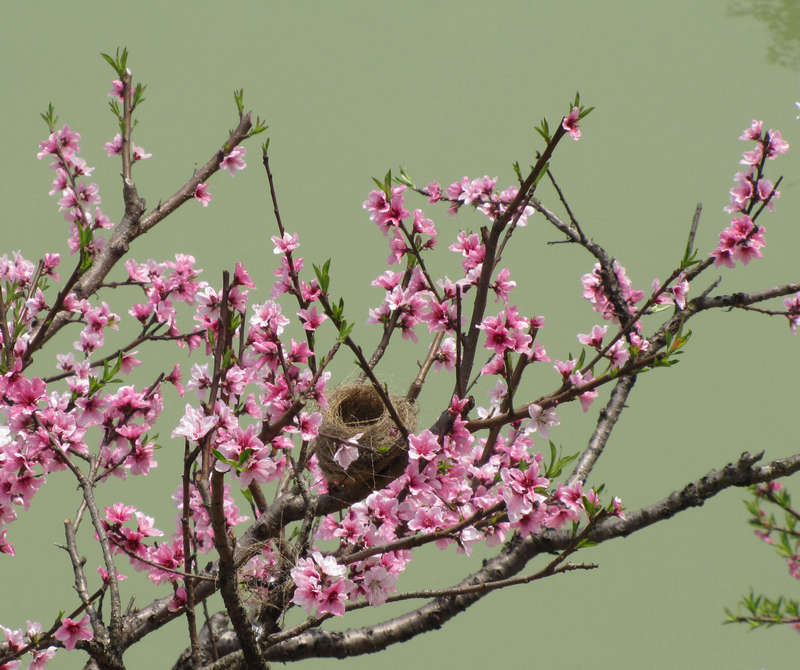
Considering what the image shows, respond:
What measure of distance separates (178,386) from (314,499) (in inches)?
34.8

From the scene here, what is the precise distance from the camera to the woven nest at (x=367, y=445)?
210 centimetres

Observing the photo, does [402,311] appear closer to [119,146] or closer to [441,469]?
[441,469]

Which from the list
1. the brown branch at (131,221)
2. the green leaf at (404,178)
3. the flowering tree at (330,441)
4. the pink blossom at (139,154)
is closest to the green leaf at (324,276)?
the flowering tree at (330,441)

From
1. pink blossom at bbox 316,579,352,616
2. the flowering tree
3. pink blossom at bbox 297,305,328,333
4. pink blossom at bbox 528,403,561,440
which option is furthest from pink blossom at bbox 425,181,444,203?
pink blossom at bbox 316,579,352,616

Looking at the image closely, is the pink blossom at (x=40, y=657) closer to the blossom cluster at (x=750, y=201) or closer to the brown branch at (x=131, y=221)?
the brown branch at (x=131, y=221)

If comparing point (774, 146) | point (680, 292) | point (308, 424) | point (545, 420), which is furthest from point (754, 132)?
point (308, 424)

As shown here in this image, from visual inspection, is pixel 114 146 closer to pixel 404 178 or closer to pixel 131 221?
pixel 131 221

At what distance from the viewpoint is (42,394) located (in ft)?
6.57

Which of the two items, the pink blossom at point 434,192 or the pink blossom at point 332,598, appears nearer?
the pink blossom at point 332,598

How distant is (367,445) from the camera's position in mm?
2135

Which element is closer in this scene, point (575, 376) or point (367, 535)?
point (575, 376)

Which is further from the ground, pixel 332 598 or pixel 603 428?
pixel 603 428

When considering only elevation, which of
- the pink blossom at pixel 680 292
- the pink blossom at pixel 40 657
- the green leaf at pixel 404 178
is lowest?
the pink blossom at pixel 40 657

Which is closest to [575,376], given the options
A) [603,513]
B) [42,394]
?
[603,513]
